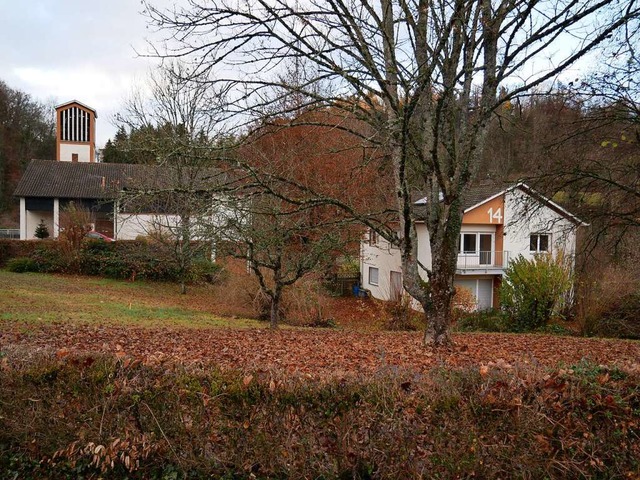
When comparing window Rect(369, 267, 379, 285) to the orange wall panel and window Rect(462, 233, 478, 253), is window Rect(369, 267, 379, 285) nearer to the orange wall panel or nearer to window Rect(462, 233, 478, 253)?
window Rect(462, 233, 478, 253)

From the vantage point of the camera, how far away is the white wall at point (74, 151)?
5016 cm

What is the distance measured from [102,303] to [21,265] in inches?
451

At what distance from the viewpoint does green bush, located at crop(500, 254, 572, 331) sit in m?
19.1

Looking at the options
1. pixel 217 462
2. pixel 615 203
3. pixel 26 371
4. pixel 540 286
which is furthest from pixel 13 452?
pixel 540 286

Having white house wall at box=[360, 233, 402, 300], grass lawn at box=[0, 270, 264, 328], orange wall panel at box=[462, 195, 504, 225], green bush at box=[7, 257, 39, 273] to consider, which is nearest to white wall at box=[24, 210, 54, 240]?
green bush at box=[7, 257, 39, 273]

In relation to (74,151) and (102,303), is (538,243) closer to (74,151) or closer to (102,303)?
(102,303)

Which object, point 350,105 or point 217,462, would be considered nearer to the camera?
point 217,462

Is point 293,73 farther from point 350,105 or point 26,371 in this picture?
point 26,371

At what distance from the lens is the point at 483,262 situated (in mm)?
27953

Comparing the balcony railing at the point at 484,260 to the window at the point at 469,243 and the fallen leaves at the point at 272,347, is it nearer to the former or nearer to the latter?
the window at the point at 469,243

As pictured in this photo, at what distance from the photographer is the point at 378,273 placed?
31406 mm

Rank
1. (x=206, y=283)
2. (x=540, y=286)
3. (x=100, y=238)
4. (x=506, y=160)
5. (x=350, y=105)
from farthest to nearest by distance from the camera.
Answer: (x=100, y=238), (x=206, y=283), (x=506, y=160), (x=540, y=286), (x=350, y=105)

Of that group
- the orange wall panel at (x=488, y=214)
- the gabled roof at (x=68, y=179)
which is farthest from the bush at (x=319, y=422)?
the gabled roof at (x=68, y=179)

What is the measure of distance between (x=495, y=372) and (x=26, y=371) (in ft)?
11.6
